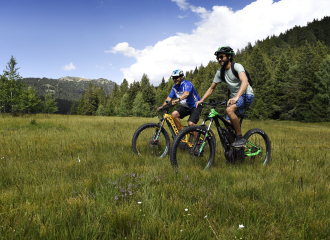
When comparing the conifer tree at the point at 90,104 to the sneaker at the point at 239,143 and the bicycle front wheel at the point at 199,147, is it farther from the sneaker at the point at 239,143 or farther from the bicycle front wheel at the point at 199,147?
the sneaker at the point at 239,143

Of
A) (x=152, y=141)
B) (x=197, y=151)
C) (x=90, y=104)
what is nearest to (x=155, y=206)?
(x=197, y=151)

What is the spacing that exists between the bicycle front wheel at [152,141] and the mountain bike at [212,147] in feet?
1.60

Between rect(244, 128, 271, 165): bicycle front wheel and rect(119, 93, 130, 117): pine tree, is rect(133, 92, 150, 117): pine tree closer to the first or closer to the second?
rect(119, 93, 130, 117): pine tree

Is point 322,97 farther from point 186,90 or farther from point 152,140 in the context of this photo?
point 152,140

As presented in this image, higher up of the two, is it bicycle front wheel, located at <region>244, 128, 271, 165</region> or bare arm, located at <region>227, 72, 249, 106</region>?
bare arm, located at <region>227, 72, 249, 106</region>

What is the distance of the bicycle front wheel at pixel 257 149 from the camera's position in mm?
4531

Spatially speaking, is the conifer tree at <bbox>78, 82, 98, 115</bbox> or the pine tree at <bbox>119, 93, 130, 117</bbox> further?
the conifer tree at <bbox>78, 82, 98, 115</bbox>

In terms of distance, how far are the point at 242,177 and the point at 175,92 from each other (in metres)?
3.50

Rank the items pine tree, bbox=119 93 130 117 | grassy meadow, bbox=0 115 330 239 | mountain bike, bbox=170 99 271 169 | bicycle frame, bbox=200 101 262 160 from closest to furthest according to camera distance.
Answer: grassy meadow, bbox=0 115 330 239, mountain bike, bbox=170 99 271 169, bicycle frame, bbox=200 101 262 160, pine tree, bbox=119 93 130 117

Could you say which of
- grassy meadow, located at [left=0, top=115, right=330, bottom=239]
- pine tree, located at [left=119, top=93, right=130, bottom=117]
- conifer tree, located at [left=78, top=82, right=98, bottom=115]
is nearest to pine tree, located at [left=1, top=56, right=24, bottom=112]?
grassy meadow, located at [left=0, top=115, right=330, bottom=239]

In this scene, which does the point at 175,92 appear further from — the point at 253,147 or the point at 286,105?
the point at 286,105

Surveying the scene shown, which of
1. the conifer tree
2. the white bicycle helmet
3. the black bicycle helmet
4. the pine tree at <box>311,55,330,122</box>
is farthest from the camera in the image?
the conifer tree

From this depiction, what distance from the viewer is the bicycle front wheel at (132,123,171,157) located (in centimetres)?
485

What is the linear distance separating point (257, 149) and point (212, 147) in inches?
65.5
